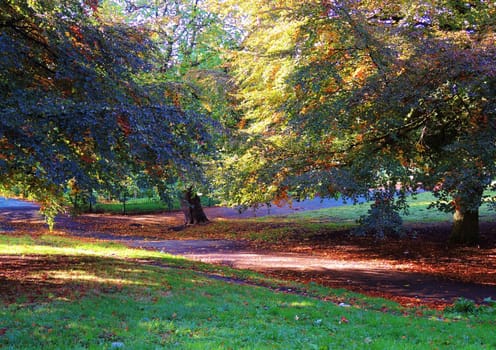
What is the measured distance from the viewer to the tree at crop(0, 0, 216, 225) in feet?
21.5

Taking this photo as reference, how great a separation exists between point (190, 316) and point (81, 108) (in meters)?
3.45

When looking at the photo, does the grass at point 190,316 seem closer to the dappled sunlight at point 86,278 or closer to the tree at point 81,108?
the dappled sunlight at point 86,278

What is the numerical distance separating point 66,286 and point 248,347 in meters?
4.43

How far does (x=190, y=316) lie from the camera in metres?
6.86

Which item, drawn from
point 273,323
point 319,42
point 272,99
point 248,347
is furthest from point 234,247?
point 248,347

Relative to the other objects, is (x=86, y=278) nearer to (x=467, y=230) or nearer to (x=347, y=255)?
(x=347, y=255)

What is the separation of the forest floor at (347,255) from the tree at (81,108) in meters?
5.62

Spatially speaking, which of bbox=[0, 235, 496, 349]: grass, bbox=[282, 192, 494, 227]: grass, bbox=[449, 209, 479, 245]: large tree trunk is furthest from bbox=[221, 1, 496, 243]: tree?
bbox=[282, 192, 494, 227]: grass

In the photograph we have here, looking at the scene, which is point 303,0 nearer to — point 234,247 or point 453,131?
point 453,131

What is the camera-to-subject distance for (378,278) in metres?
12.3

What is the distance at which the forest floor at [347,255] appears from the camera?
1133 cm

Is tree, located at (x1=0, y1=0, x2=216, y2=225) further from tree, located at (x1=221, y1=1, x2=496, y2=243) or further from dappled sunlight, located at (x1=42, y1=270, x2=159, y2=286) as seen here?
tree, located at (x1=221, y1=1, x2=496, y2=243)

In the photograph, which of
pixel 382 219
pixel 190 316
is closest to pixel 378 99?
pixel 382 219

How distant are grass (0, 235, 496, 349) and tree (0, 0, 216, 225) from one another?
1.81 meters
